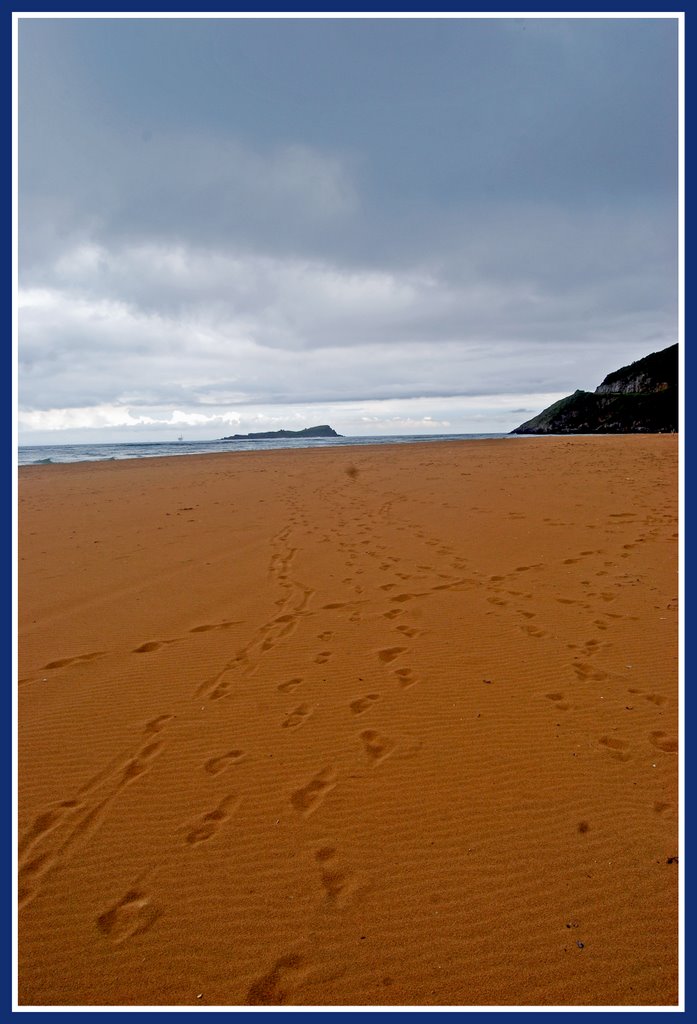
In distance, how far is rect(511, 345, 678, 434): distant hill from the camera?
236 feet

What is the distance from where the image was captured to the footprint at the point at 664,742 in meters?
3.89

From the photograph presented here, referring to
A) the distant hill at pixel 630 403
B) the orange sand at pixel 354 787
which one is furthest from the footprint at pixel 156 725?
the distant hill at pixel 630 403

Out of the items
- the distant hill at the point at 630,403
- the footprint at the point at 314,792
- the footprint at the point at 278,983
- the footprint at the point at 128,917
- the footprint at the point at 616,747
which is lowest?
the footprint at the point at 278,983

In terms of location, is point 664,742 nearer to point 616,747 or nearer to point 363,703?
point 616,747

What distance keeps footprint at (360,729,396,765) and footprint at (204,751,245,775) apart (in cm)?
97

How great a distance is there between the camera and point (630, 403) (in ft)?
253

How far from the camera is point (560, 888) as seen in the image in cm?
288

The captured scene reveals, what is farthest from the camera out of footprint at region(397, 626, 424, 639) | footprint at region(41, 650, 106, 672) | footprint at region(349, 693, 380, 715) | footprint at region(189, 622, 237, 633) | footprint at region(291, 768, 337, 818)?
footprint at region(189, 622, 237, 633)

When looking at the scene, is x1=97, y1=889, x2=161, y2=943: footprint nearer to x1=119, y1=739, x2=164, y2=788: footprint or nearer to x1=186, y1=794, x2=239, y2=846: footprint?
x1=186, y1=794, x2=239, y2=846: footprint

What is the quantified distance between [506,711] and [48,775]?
3695mm

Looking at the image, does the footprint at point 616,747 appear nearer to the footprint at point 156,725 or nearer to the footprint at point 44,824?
the footprint at point 156,725

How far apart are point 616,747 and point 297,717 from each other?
2529 mm

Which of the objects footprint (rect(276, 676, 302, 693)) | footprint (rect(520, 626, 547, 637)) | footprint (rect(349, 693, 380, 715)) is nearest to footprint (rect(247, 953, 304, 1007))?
footprint (rect(349, 693, 380, 715))

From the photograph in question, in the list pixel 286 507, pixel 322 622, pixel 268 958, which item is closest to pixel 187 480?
pixel 286 507
